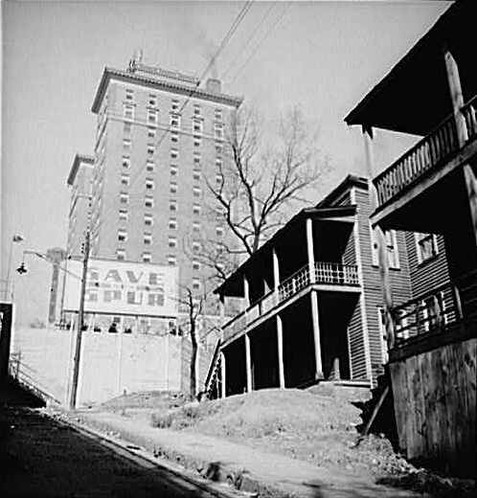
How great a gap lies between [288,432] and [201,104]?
79.9 metres

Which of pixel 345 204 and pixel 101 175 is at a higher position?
pixel 101 175

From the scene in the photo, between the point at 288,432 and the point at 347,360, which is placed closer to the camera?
the point at 288,432

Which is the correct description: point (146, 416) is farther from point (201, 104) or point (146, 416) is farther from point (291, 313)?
point (201, 104)

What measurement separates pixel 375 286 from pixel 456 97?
36.2ft

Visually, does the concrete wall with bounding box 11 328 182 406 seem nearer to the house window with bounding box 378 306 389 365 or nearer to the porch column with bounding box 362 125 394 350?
the house window with bounding box 378 306 389 365

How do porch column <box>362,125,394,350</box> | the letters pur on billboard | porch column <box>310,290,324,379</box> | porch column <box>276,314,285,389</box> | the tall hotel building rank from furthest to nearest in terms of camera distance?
the tall hotel building, the letters pur on billboard, porch column <box>276,314,285,389</box>, porch column <box>310,290,324,379</box>, porch column <box>362,125,394,350</box>

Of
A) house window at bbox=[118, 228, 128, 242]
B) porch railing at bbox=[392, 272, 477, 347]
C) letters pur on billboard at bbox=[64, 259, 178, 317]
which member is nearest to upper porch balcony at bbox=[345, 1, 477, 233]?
porch railing at bbox=[392, 272, 477, 347]

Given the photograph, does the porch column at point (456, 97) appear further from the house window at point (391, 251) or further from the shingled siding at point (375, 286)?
the shingled siding at point (375, 286)

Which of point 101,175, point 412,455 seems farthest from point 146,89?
point 412,455

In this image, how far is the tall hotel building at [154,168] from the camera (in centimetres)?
7662

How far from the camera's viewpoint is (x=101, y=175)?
8056 cm

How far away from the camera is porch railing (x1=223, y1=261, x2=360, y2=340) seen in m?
21.0

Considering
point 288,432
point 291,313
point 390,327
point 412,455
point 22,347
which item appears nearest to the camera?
point 412,455

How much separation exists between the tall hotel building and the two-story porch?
1889 inches
